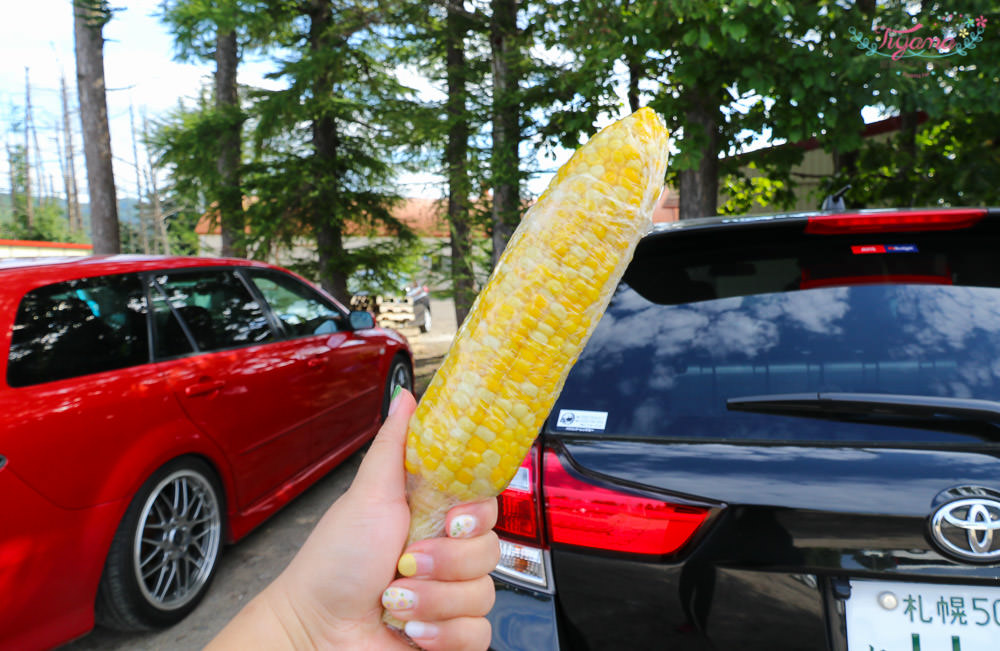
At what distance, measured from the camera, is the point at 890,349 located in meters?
1.75

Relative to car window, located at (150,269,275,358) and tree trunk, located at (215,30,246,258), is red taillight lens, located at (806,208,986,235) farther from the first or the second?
tree trunk, located at (215,30,246,258)

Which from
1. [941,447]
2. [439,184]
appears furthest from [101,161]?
[941,447]

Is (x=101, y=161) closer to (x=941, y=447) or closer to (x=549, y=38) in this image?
(x=549, y=38)

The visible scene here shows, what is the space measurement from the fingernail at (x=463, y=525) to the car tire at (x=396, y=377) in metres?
4.55

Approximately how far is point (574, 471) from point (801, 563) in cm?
58

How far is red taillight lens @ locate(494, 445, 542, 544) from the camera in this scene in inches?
65.7

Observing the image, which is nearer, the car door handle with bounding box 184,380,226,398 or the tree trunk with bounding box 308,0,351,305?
the car door handle with bounding box 184,380,226,398

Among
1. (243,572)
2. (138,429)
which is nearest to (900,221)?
(138,429)

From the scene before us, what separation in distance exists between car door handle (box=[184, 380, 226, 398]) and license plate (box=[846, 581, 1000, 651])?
324cm

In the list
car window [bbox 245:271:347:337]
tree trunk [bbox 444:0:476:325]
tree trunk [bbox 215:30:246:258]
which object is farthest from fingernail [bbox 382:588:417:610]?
tree trunk [bbox 215:30:246:258]

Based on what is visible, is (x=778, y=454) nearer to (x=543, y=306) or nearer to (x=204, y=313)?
(x=543, y=306)

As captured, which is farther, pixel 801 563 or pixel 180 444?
pixel 180 444

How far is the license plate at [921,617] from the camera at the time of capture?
1.36 meters

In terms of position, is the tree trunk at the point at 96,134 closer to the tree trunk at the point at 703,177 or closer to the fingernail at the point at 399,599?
the tree trunk at the point at 703,177
